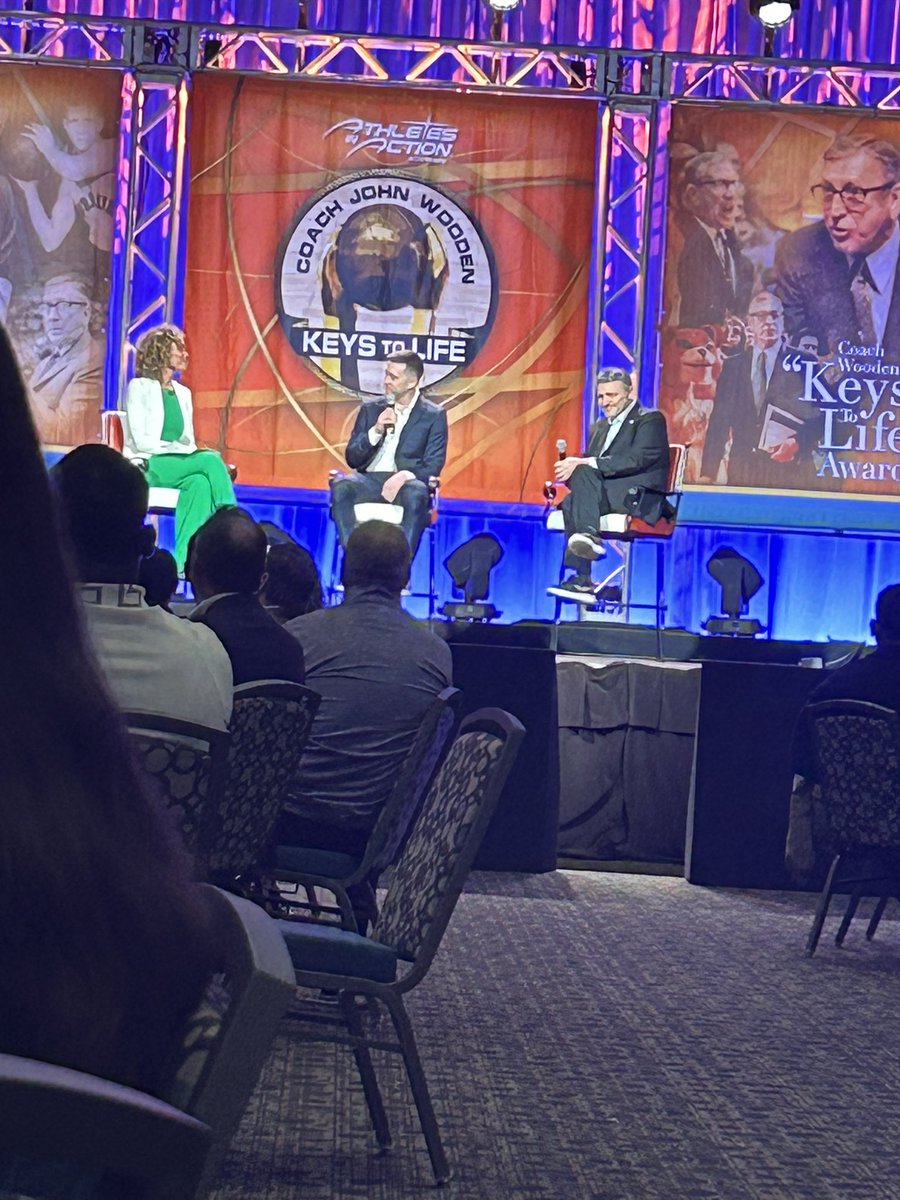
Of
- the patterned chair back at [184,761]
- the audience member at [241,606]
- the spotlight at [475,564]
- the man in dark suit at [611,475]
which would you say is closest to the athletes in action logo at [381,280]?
the spotlight at [475,564]

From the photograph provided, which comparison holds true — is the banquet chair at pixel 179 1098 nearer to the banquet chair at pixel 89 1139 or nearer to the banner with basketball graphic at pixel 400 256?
the banquet chair at pixel 89 1139

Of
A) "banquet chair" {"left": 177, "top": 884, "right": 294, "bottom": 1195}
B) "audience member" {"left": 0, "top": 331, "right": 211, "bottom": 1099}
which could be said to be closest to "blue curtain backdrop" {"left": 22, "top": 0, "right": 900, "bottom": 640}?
"banquet chair" {"left": 177, "top": 884, "right": 294, "bottom": 1195}

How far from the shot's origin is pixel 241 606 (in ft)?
11.1

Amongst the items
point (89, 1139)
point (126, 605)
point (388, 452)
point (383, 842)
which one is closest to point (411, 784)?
point (383, 842)

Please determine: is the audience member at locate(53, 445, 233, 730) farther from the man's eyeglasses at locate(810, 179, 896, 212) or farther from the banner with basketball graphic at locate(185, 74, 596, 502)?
the man's eyeglasses at locate(810, 179, 896, 212)

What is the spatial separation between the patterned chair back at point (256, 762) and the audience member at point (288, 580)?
1.49 m

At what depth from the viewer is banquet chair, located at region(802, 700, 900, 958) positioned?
420cm

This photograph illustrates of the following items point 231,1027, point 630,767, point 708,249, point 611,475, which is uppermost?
point 708,249

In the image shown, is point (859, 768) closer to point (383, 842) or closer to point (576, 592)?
point (383, 842)

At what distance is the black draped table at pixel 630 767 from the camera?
19.7 feet

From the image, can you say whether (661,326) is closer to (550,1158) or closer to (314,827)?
(314,827)

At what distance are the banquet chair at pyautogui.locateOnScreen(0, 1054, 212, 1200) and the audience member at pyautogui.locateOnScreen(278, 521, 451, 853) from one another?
2.73 m

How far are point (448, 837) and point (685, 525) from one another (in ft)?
22.5

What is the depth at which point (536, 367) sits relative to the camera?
9.02 metres
